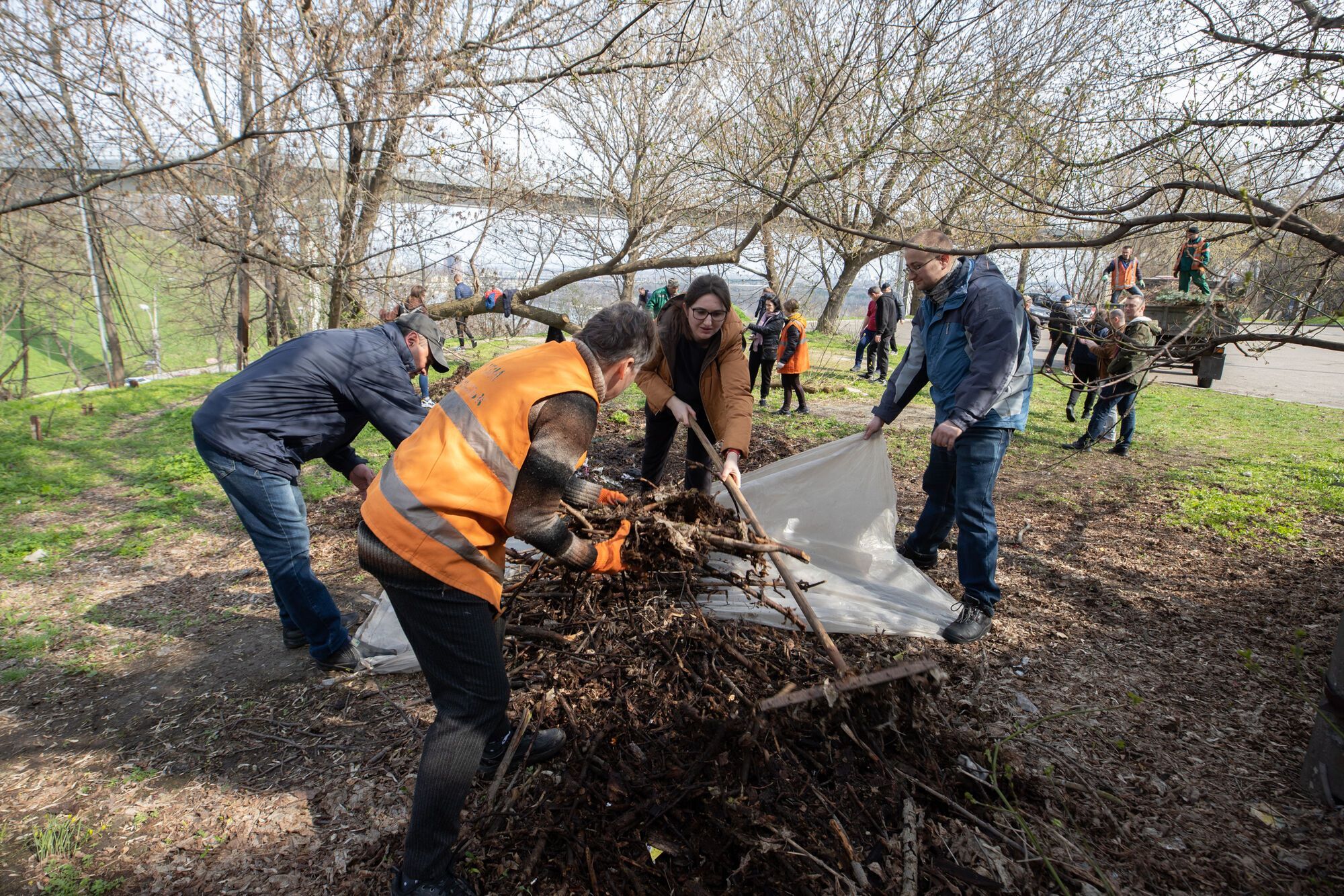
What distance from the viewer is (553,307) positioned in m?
9.30

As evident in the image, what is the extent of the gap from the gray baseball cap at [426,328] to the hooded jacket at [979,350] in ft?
8.12

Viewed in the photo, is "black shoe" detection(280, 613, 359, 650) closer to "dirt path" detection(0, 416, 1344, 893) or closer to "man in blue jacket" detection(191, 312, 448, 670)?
"dirt path" detection(0, 416, 1344, 893)

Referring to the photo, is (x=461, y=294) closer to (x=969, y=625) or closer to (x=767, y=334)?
(x=767, y=334)

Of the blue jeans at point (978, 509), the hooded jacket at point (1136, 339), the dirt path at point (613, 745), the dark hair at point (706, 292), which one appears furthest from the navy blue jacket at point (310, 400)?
the hooded jacket at point (1136, 339)

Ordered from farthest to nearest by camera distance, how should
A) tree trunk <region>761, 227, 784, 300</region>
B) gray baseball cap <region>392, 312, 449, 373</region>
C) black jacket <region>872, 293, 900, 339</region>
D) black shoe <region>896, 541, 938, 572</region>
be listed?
black jacket <region>872, 293, 900, 339</region>, tree trunk <region>761, 227, 784, 300</region>, black shoe <region>896, 541, 938, 572</region>, gray baseball cap <region>392, 312, 449, 373</region>

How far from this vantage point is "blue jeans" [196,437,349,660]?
2645 millimetres

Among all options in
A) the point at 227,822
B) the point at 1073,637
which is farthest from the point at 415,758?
the point at 1073,637

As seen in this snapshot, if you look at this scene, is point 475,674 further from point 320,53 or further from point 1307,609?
point 320,53

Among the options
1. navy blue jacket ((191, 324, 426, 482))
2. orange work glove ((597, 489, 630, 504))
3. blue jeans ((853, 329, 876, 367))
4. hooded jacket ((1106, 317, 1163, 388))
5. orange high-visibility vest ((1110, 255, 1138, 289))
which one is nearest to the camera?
navy blue jacket ((191, 324, 426, 482))

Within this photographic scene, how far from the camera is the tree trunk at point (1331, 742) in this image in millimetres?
2141

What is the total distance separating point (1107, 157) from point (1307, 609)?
2.61m

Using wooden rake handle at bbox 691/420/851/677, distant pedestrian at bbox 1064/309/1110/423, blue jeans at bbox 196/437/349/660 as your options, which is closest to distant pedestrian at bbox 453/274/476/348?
blue jeans at bbox 196/437/349/660

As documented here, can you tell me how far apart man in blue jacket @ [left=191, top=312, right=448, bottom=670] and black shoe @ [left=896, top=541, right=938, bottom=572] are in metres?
2.88

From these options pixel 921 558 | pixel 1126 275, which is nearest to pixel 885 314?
pixel 1126 275
